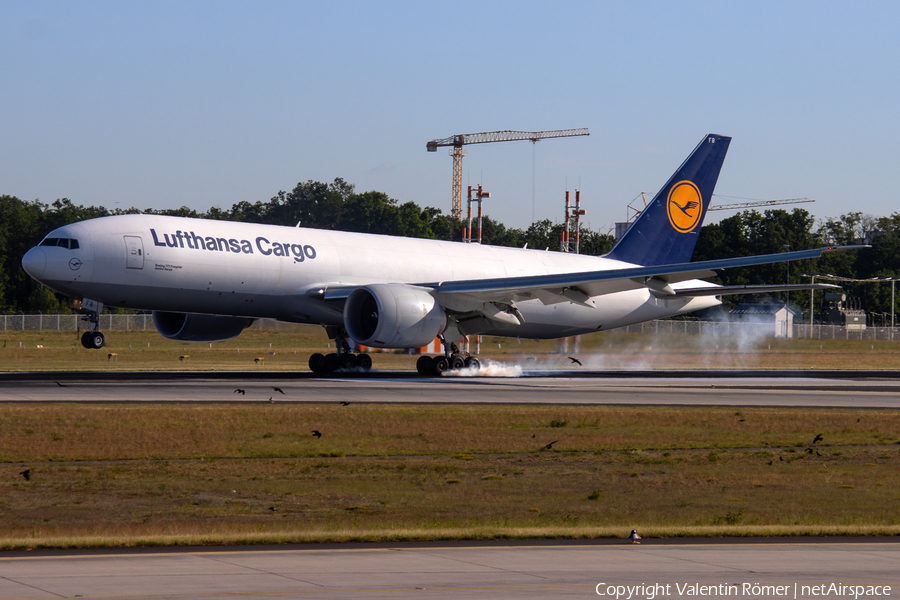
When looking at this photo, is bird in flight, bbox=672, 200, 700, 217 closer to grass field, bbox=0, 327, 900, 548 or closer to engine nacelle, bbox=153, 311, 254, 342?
engine nacelle, bbox=153, 311, 254, 342

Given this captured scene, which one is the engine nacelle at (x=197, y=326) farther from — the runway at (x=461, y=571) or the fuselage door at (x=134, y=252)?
the runway at (x=461, y=571)

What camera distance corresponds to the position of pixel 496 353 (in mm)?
54719

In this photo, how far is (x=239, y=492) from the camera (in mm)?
16859

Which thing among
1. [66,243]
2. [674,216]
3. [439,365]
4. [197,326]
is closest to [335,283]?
[439,365]

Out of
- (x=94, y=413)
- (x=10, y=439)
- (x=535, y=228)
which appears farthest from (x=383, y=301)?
(x=535, y=228)

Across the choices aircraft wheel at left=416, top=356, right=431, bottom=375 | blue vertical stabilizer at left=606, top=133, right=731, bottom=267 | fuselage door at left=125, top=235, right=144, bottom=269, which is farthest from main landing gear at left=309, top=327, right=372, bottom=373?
blue vertical stabilizer at left=606, top=133, right=731, bottom=267

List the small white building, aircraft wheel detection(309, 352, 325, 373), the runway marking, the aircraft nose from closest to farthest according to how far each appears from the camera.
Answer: the runway marking → the aircraft nose → aircraft wheel detection(309, 352, 325, 373) → the small white building

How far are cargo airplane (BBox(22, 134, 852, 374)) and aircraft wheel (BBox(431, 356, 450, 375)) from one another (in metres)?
0.04

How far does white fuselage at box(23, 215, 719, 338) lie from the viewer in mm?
35094

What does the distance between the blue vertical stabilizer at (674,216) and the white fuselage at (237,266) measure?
6.90 m

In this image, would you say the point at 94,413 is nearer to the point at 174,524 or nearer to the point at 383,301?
the point at 174,524

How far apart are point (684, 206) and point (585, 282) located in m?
13.5

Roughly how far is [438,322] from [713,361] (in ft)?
85.0

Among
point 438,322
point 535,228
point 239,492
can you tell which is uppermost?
point 535,228
